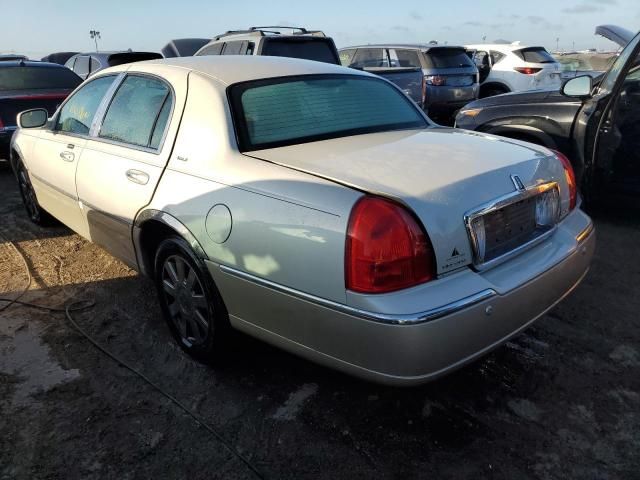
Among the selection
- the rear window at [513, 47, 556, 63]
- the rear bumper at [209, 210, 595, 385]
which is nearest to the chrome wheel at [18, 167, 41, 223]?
the rear bumper at [209, 210, 595, 385]

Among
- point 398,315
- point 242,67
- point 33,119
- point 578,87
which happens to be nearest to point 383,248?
point 398,315

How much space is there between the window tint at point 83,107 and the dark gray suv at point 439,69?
6800mm

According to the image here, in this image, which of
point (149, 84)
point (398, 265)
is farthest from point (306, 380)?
point (149, 84)

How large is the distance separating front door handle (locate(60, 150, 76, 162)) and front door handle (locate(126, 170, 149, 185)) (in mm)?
917

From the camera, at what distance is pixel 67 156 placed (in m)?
3.87

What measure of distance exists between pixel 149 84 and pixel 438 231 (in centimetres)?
209

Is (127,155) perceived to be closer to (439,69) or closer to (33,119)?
(33,119)

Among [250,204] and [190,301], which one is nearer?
[250,204]

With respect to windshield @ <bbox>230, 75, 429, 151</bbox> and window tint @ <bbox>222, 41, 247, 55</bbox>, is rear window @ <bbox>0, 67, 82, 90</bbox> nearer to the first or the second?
window tint @ <bbox>222, 41, 247, 55</bbox>

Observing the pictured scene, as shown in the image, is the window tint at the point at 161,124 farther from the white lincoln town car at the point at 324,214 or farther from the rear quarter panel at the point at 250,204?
the rear quarter panel at the point at 250,204

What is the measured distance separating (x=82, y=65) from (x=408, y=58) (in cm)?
731

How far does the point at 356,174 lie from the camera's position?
227 cm

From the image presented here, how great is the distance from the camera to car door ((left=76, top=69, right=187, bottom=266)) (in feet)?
9.76

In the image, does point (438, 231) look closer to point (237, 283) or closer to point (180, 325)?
point (237, 283)
